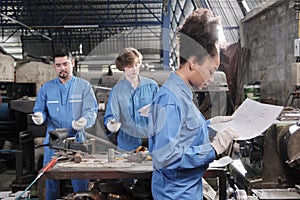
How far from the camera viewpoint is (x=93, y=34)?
8633mm

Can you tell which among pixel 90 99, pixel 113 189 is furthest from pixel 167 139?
pixel 90 99

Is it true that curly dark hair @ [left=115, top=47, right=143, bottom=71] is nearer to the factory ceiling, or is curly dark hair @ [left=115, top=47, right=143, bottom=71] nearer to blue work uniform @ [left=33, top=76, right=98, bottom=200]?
blue work uniform @ [left=33, top=76, right=98, bottom=200]

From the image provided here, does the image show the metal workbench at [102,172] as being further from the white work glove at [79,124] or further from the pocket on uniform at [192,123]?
the white work glove at [79,124]

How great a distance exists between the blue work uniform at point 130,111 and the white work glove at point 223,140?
918 millimetres

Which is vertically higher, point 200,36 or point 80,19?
point 80,19

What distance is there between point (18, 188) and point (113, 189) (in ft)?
4.50

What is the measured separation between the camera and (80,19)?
7.94m

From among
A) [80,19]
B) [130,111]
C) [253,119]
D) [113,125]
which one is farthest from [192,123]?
[80,19]

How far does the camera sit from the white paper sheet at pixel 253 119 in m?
0.96

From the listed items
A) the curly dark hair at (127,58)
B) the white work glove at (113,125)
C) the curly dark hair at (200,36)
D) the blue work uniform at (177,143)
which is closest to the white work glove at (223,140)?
the blue work uniform at (177,143)

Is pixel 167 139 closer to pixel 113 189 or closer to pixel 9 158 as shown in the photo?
pixel 113 189

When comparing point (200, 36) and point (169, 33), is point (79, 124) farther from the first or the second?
point (169, 33)

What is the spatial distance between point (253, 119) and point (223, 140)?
0.13 meters

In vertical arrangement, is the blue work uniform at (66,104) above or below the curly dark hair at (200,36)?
below
